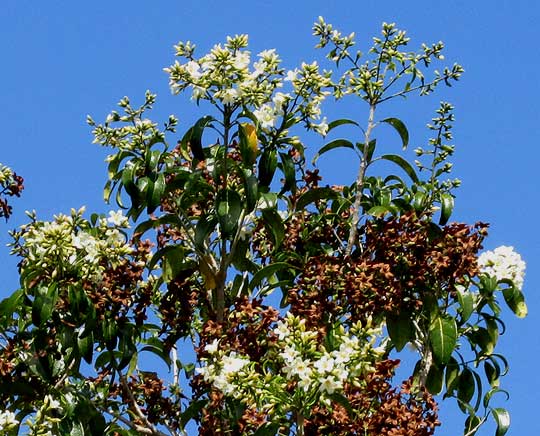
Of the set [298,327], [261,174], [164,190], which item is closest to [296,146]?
[261,174]

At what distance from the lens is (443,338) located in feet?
25.3

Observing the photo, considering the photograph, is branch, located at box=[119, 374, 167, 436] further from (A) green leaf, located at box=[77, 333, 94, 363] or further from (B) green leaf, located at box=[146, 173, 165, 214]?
(B) green leaf, located at box=[146, 173, 165, 214]

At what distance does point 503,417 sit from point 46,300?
256 cm

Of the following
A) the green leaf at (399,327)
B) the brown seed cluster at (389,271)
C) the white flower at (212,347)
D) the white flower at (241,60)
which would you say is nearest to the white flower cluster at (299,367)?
the white flower at (212,347)

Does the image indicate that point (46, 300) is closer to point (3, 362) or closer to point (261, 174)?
point (3, 362)

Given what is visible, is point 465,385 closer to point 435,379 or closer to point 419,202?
point 435,379

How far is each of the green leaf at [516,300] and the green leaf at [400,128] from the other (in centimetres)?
106

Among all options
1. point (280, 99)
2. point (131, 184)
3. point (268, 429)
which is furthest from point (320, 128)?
point (268, 429)

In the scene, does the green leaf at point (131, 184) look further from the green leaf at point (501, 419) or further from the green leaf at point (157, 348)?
the green leaf at point (501, 419)

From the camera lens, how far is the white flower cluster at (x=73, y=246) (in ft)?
24.0

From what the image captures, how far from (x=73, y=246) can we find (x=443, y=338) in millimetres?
2085

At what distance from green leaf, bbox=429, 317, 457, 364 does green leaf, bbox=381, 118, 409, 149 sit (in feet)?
3.81

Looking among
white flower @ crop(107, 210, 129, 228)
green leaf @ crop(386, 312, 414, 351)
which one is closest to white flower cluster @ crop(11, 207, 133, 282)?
white flower @ crop(107, 210, 129, 228)

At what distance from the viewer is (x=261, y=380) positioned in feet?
22.6
